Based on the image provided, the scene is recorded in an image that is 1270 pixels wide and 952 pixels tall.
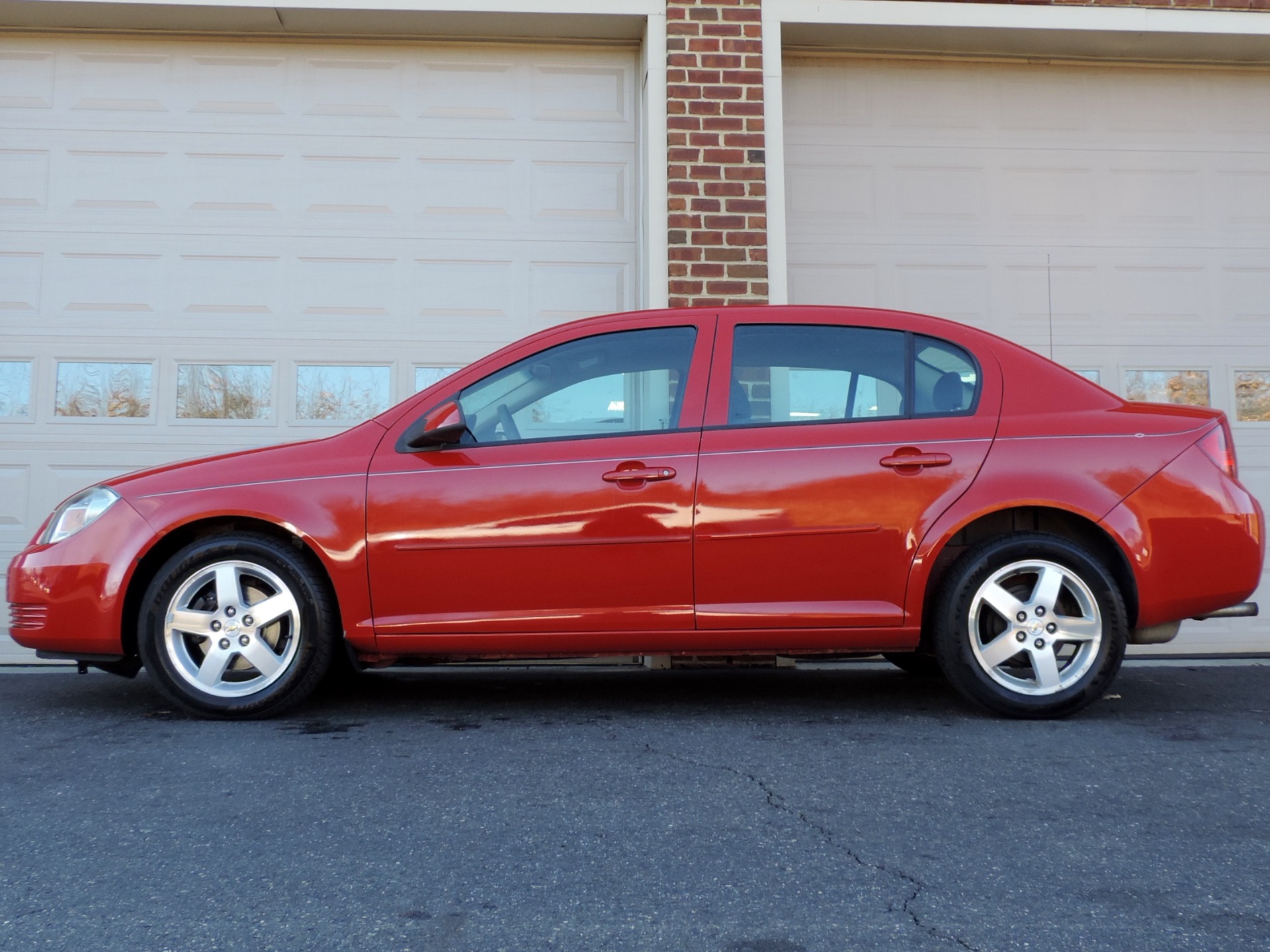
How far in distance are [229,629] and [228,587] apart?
14 centimetres

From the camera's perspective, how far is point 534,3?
633 cm

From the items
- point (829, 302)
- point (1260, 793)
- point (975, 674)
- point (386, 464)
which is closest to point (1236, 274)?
point (829, 302)

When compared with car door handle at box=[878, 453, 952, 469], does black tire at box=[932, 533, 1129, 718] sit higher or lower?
lower

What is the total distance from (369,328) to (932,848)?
15.9ft

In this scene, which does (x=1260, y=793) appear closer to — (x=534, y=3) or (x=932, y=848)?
(x=932, y=848)

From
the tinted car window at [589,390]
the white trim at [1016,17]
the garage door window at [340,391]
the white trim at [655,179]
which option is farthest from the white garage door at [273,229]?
the tinted car window at [589,390]

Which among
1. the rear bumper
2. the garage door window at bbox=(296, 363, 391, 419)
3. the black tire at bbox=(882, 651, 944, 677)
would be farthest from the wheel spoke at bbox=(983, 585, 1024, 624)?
the garage door window at bbox=(296, 363, 391, 419)

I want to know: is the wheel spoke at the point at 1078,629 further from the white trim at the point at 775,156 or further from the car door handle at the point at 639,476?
the white trim at the point at 775,156

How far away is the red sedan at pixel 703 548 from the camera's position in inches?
148

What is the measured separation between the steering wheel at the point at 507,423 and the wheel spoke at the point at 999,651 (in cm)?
179

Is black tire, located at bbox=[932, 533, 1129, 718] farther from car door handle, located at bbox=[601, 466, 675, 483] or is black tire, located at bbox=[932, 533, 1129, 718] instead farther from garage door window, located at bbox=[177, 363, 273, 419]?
garage door window, located at bbox=[177, 363, 273, 419]

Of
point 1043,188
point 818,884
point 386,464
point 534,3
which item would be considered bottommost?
point 818,884

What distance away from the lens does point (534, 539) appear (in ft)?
12.4

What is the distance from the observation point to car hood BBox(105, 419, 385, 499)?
3.89m
